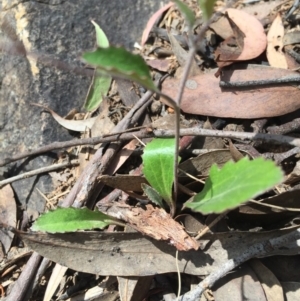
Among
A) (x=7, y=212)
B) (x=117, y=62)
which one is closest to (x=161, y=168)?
(x=117, y=62)

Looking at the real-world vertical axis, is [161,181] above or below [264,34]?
below

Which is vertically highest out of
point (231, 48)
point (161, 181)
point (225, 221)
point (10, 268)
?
point (231, 48)

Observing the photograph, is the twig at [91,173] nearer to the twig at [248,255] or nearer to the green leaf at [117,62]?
the twig at [248,255]

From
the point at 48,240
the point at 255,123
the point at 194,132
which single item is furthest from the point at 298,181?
the point at 48,240

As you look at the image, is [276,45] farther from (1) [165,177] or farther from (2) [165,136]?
(1) [165,177]

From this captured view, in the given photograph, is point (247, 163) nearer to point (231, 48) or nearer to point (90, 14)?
point (231, 48)

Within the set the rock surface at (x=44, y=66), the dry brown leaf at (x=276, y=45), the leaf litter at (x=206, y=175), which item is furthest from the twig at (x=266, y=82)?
the rock surface at (x=44, y=66)
